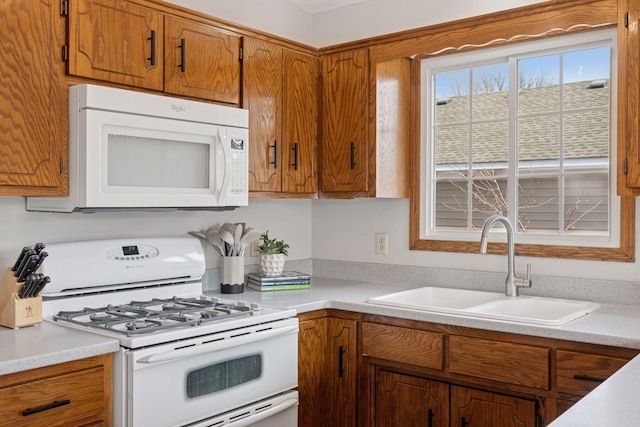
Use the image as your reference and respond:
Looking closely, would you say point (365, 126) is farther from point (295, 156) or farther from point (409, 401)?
point (409, 401)

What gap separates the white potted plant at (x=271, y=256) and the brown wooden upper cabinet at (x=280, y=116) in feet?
0.93

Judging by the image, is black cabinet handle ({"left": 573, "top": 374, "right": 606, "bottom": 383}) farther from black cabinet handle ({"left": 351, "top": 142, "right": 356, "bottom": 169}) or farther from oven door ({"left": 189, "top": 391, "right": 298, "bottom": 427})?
black cabinet handle ({"left": 351, "top": 142, "right": 356, "bottom": 169})

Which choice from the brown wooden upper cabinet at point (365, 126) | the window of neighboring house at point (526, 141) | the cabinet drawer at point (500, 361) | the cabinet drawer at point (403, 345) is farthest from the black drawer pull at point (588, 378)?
the brown wooden upper cabinet at point (365, 126)

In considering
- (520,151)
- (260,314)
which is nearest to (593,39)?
(520,151)

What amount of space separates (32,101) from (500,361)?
1.92 metres

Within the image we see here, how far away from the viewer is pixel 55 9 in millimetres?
2129

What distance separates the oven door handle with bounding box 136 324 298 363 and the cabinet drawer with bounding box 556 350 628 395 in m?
1.01

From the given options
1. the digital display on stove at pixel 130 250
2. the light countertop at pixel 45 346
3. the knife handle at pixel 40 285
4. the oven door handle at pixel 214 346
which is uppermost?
the digital display on stove at pixel 130 250

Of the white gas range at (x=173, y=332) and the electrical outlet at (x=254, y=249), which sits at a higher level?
the electrical outlet at (x=254, y=249)

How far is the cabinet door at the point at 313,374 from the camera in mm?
2631

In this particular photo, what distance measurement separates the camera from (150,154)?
2365 mm

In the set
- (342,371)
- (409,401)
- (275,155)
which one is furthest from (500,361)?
(275,155)

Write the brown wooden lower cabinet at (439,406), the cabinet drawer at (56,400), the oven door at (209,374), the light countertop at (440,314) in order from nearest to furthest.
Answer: the cabinet drawer at (56,400) < the oven door at (209,374) < the light countertop at (440,314) < the brown wooden lower cabinet at (439,406)

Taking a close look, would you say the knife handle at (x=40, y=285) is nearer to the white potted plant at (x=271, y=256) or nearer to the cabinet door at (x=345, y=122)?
the white potted plant at (x=271, y=256)
